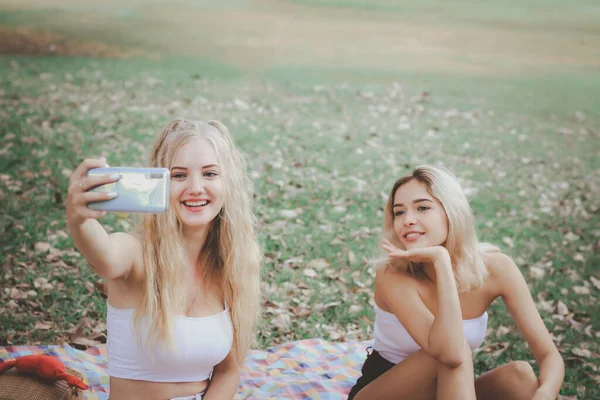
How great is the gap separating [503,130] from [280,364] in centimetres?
644

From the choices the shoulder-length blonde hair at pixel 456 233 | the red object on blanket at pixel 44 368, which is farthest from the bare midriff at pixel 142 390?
the shoulder-length blonde hair at pixel 456 233

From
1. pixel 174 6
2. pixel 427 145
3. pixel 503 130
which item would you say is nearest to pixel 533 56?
pixel 503 130

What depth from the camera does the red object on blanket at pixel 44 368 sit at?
2578 millimetres

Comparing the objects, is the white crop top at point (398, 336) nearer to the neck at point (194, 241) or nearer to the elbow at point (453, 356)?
the elbow at point (453, 356)

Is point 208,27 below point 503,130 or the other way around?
the other way around

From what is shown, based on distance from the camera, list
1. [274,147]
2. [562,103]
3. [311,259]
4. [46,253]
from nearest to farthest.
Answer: [46,253] → [311,259] → [274,147] → [562,103]

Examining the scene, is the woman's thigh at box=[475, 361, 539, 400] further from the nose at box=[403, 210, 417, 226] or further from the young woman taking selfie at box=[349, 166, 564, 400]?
the nose at box=[403, 210, 417, 226]

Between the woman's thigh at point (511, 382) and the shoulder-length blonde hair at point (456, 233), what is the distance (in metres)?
0.39

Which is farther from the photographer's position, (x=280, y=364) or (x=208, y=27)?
(x=208, y=27)

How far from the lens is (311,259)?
5730mm

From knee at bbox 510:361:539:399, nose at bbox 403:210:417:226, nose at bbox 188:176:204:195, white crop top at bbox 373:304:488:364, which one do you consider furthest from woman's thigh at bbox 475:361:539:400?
nose at bbox 188:176:204:195

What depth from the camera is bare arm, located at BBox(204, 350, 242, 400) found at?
286cm

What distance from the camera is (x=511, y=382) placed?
303cm

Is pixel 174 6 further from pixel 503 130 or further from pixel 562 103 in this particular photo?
pixel 562 103
